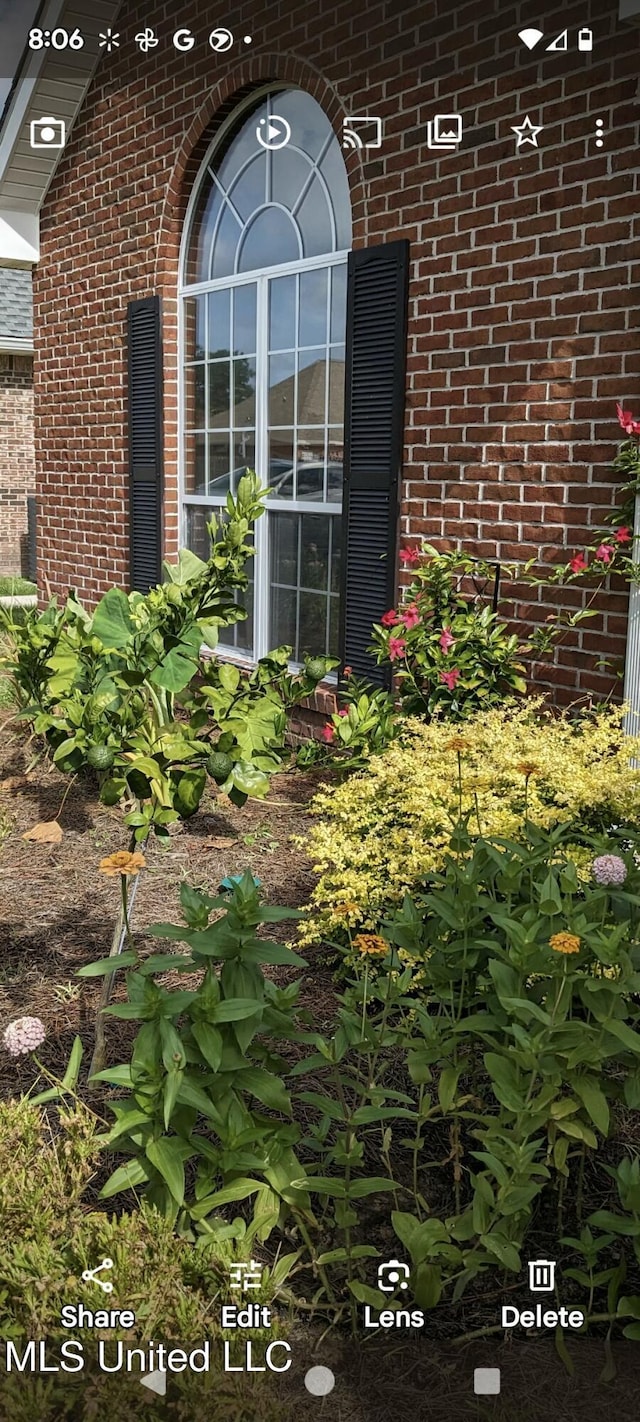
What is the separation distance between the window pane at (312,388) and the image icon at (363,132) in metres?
0.97

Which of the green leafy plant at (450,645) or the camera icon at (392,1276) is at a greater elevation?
the green leafy plant at (450,645)

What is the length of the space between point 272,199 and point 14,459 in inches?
453

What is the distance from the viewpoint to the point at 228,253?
6.71 meters

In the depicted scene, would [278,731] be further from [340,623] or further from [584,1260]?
[584,1260]

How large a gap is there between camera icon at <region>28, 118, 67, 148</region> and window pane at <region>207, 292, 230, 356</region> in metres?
2.22

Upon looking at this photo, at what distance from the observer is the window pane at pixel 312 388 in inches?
233

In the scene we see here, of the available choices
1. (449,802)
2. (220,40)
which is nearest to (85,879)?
(449,802)

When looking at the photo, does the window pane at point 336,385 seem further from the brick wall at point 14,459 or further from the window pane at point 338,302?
the brick wall at point 14,459

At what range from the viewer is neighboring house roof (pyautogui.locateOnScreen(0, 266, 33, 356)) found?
15.8 m

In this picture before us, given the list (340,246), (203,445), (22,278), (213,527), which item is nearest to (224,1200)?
(213,527)

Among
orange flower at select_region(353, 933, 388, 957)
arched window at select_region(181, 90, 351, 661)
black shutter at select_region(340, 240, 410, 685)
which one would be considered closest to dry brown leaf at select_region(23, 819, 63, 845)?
black shutter at select_region(340, 240, 410, 685)

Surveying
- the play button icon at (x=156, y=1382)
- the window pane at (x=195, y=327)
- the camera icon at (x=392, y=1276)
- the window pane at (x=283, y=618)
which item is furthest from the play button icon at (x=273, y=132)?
the play button icon at (x=156, y=1382)

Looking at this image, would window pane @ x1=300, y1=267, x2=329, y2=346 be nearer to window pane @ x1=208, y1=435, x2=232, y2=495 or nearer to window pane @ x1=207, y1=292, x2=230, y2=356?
window pane @ x1=207, y1=292, x2=230, y2=356

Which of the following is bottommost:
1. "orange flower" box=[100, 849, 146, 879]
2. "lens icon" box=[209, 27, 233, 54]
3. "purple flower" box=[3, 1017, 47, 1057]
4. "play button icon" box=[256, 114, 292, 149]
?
"purple flower" box=[3, 1017, 47, 1057]
